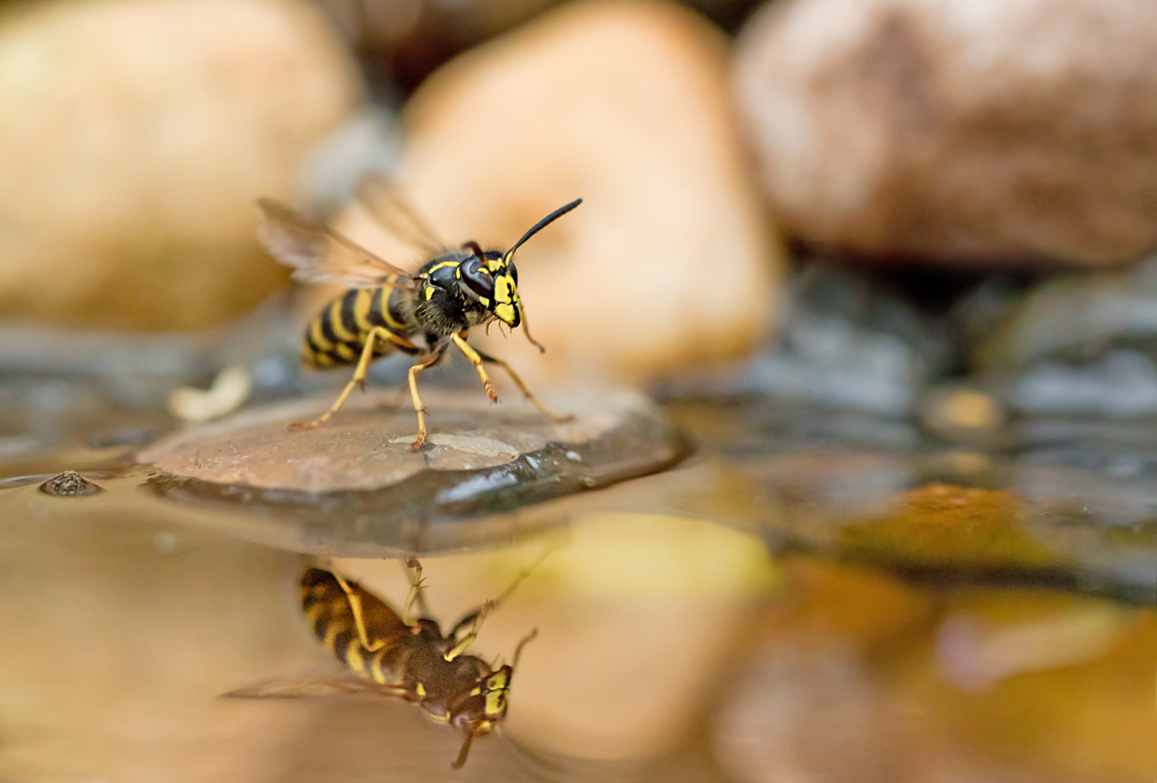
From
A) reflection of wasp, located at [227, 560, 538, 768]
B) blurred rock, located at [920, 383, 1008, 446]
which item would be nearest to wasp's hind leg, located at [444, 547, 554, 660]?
reflection of wasp, located at [227, 560, 538, 768]

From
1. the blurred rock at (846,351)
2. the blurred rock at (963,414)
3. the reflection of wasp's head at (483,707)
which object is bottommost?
the reflection of wasp's head at (483,707)

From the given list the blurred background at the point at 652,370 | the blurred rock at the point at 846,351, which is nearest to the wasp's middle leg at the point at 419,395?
the blurred background at the point at 652,370

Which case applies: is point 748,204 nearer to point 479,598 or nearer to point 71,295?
point 479,598

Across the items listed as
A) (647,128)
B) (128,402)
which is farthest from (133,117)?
(647,128)

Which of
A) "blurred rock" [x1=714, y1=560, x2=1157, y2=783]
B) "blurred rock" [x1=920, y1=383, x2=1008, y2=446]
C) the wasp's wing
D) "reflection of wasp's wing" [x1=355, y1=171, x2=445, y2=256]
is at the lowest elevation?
"blurred rock" [x1=714, y1=560, x2=1157, y2=783]

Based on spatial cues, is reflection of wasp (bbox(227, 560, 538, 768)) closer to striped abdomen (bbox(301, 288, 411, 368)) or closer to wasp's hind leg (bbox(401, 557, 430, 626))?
wasp's hind leg (bbox(401, 557, 430, 626))

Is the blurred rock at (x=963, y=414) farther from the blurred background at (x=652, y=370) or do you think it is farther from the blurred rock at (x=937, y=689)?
the blurred rock at (x=937, y=689)
